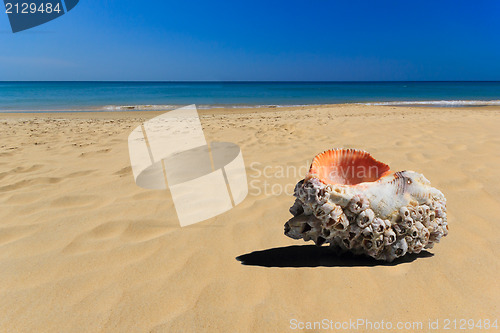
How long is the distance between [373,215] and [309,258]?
486 millimetres

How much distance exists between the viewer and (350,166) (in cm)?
195

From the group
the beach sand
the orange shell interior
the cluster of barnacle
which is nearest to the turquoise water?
the beach sand

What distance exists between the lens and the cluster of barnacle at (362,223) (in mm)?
1541

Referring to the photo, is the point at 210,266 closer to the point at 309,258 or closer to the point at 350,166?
the point at 309,258

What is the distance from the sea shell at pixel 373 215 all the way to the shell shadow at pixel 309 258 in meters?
0.07

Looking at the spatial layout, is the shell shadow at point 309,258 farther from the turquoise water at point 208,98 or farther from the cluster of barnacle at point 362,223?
the turquoise water at point 208,98

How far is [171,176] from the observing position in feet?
11.0

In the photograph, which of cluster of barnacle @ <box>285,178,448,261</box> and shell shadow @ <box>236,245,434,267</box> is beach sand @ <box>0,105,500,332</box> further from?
cluster of barnacle @ <box>285,178,448,261</box>

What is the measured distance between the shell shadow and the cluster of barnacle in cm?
8

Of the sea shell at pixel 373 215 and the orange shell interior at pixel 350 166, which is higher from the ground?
the orange shell interior at pixel 350 166

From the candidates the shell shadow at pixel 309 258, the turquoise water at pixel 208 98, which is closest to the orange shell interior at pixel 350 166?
the shell shadow at pixel 309 258

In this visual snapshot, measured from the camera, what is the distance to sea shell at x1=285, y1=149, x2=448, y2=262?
154 cm

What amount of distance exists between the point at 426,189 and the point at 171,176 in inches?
101

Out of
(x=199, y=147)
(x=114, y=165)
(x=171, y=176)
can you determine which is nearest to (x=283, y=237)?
(x=171, y=176)
